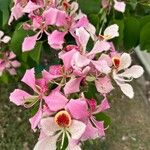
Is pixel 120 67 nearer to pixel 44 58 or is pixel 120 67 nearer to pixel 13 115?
pixel 44 58

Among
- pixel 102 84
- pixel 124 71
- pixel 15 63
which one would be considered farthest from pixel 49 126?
pixel 15 63

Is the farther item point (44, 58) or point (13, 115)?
point (13, 115)

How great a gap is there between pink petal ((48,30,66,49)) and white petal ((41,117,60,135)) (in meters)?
0.18

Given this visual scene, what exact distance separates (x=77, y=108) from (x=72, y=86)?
56 millimetres

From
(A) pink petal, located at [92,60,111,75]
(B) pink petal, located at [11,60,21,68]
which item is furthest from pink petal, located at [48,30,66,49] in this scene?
(B) pink petal, located at [11,60,21,68]

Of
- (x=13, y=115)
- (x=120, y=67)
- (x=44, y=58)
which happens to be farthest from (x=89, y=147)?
(x=120, y=67)

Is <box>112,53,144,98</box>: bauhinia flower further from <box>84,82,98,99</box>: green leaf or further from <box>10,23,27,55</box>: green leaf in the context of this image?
<box>10,23,27,55</box>: green leaf

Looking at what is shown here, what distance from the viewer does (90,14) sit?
1199mm

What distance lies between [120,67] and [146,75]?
174 centimetres

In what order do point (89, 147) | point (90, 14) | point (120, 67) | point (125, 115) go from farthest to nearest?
point (125, 115) → point (89, 147) → point (90, 14) → point (120, 67)

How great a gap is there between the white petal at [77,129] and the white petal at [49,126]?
0.03 metres

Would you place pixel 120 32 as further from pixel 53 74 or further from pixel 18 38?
pixel 53 74

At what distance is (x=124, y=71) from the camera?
39.8 inches

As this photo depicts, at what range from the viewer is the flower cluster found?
835mm
